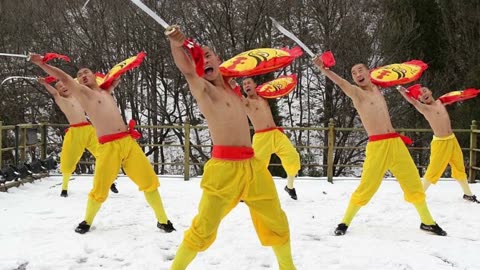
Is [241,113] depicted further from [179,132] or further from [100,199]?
[179,132]

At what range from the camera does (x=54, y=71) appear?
416cm

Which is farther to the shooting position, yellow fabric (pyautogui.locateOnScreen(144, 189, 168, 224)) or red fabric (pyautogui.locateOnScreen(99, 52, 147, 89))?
red fabric (pyautogui.locateOnScreen(99, 52, 147, 89))

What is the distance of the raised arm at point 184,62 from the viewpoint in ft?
7.91

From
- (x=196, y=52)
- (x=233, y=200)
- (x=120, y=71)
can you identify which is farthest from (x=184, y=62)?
(x=120, y=71)

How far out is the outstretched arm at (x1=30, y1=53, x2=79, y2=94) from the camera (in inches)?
158

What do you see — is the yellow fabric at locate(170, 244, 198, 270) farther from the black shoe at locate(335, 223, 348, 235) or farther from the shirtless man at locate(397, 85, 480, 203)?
the shirtless man at locate(397, 85, 480, 203)

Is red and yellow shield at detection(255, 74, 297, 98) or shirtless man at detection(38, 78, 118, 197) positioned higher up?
red and yellow shield at detection(255, 74, 297, 98)

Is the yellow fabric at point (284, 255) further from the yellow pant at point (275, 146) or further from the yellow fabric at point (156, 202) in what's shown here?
the yellow pant at point (275, 146)

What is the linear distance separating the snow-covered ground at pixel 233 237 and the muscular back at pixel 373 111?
1.11 metres

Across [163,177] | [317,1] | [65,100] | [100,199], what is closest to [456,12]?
[317,1]

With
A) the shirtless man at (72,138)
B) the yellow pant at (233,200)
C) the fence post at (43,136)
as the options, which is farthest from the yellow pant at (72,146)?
the yellow pant at (233,200)

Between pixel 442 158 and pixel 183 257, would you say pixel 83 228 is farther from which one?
pixel 442 158

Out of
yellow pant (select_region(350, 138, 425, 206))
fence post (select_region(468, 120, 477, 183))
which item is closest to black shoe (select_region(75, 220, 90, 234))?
yellow pant (select_region(350, 138, 425, 206))

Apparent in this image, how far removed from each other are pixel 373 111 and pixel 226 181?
2379mm
